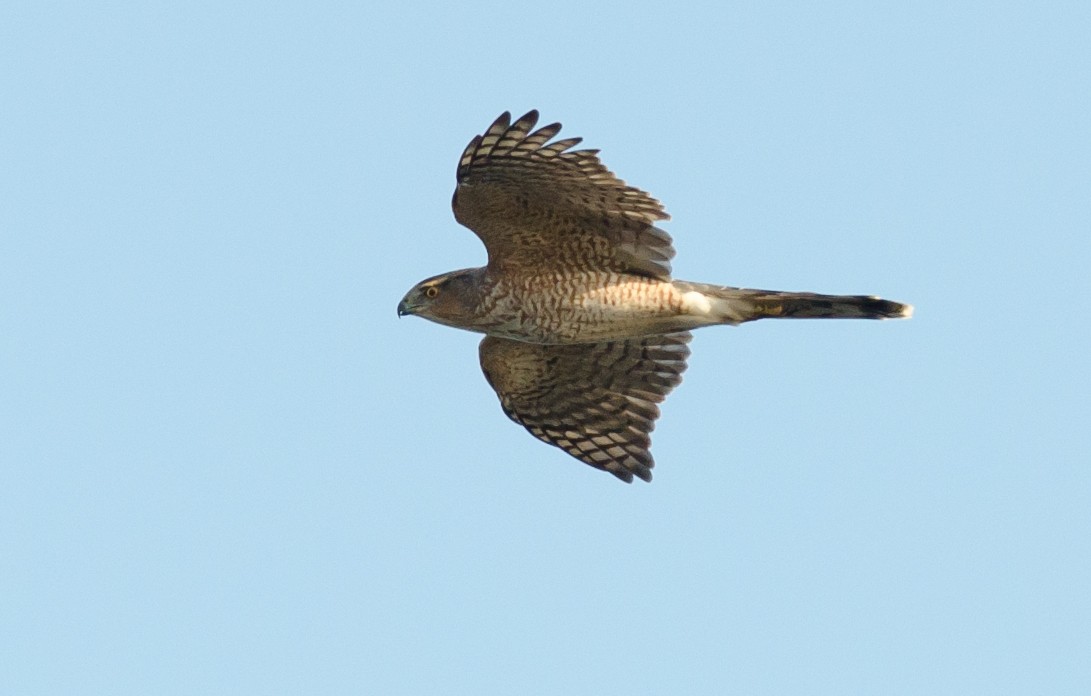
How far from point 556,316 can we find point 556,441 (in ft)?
5.31

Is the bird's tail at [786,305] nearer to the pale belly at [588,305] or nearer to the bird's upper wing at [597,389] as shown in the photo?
the pale belly at [588,305]

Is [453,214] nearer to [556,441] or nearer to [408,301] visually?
[408,301]

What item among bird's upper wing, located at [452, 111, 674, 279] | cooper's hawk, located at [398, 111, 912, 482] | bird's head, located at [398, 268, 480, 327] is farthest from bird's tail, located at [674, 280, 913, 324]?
bird's head, located at [398, 268, 480, 327]

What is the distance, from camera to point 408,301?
11.2 meters

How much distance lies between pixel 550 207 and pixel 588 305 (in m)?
0.71

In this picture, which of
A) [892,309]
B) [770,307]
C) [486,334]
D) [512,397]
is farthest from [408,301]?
[892,309]

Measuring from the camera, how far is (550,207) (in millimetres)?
10602

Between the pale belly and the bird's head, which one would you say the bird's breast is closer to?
the pale belly

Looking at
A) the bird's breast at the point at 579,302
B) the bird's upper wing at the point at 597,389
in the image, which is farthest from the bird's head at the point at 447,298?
the bird's upper wing at the point at 597,389

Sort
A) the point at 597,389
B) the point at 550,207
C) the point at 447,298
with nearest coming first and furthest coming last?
the point at 550,207
the point at 447,298
the point at 597,389

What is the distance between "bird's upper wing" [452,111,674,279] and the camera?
10.2 meters

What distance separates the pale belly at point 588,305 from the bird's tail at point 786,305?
163 millimetres

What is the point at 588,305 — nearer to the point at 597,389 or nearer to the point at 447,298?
the point at 447,298

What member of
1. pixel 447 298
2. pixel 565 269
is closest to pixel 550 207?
pixel 565 269
